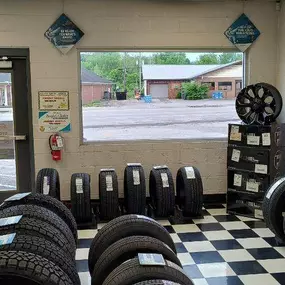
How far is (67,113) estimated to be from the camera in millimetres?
5352

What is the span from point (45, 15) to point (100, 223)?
2.69 m

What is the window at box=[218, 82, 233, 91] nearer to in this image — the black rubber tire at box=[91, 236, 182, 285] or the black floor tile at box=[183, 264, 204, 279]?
the black floor tile at box=[183, 264, 204, 279]

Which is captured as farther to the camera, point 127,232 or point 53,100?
point 53,100

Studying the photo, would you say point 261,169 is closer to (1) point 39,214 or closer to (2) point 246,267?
(2) point 246,267

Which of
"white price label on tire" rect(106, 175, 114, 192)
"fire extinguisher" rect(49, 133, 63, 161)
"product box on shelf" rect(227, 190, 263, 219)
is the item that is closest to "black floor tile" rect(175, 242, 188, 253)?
"white price label on tire" rect(106, 175, 114, 192)

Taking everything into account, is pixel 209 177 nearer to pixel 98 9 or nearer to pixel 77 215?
pixel 77 215

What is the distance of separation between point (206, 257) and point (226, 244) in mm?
421

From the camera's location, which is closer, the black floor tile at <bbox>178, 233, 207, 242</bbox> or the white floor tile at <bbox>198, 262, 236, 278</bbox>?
the white floor tile at <bbox>198, 262, 236, 278</bbox>

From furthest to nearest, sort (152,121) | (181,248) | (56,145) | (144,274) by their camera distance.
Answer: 1. (152,121)
2. (56,145)
3. (181,248)
4. (144,274)

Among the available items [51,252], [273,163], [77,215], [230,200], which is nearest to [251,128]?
[273,163]

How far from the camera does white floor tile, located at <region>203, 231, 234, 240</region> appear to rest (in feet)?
14.3

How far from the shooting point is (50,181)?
4.85 meters

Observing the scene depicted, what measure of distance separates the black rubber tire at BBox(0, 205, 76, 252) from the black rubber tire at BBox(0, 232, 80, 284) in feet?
1.31

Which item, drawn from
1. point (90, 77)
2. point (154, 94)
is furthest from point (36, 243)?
point (154, 94)
